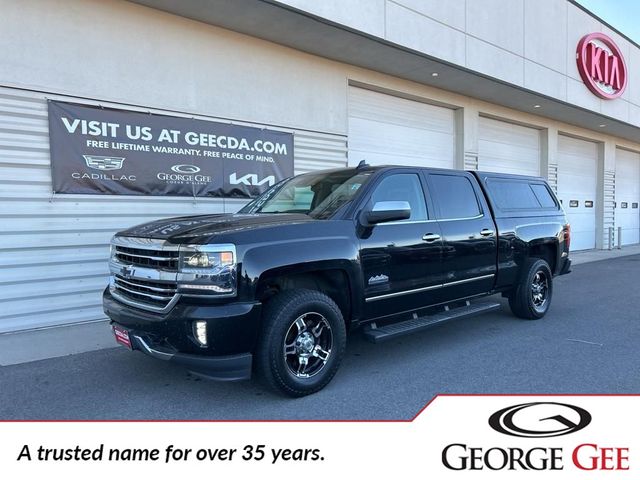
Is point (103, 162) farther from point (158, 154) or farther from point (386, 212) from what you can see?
point (386, 212)

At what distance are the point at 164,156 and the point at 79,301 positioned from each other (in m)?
2.54

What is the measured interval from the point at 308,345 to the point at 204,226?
1330 millimetres

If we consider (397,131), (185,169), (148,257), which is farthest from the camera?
(397,131)

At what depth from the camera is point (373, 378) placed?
4.54 m

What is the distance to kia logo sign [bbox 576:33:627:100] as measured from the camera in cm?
1480

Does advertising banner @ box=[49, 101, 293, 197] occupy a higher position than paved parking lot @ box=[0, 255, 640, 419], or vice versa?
advertising banner @ box=[49, 101, 293, 197]

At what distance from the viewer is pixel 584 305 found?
8.03 m

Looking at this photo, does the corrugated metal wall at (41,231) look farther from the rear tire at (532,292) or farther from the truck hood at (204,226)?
the rear tire at (532,292)

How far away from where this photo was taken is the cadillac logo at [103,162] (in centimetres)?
699

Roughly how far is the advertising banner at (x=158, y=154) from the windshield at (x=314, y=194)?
273 cm

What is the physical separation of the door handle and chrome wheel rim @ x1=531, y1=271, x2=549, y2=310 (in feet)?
7.91

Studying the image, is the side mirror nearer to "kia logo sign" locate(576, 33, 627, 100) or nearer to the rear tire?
the rear tire

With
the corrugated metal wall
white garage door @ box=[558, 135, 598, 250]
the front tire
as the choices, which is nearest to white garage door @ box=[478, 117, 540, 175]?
white garage door @ box=[558, 135, 598, 250]

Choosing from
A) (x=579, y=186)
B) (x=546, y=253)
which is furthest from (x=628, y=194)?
(x=546, y=253)
